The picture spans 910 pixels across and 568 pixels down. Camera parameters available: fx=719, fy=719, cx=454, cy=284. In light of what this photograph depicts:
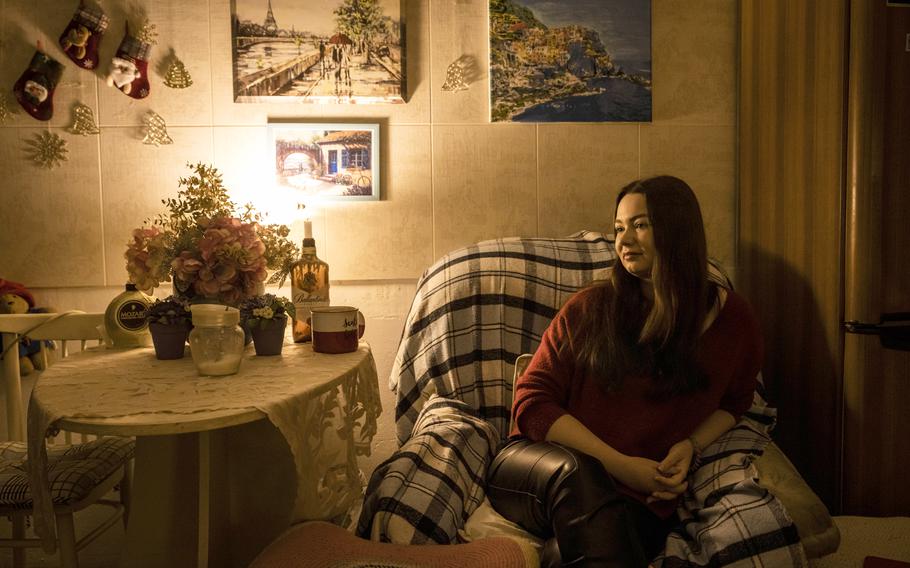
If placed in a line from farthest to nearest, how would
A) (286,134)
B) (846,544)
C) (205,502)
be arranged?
1. (286,134)
2. (846,544)
3. (205,502)

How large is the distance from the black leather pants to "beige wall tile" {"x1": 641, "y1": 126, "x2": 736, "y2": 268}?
4.01ft

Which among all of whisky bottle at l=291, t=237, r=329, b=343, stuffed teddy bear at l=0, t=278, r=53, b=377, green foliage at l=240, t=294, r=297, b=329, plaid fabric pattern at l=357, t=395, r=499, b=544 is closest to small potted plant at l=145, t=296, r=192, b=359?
green foliage at l=240, t=294, r=297, b=329

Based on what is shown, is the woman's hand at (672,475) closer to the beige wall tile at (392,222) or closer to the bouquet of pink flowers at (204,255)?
the bouquet of pink flowers at (204,255)

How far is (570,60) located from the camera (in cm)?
231

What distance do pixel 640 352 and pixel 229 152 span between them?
1.44 m

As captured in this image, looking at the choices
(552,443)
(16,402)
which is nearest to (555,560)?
(552,443)

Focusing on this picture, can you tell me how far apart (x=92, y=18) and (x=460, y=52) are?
1126 millimetres

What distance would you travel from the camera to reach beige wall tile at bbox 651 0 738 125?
2350mm

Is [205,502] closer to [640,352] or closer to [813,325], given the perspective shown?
[640,352]

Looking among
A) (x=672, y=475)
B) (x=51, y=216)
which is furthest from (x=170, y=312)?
(x=672, y=475)

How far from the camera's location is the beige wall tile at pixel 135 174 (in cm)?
226

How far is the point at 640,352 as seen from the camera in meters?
1.56

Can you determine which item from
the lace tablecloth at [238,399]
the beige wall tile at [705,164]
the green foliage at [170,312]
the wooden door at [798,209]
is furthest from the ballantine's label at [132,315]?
the wooden door at [798,209]

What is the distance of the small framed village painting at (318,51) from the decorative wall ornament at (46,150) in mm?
561
